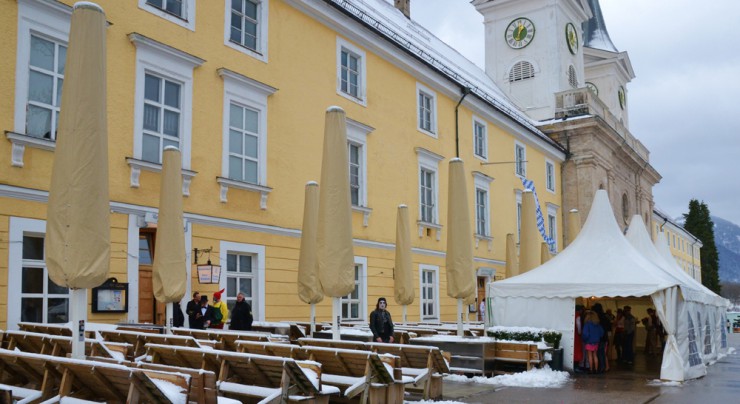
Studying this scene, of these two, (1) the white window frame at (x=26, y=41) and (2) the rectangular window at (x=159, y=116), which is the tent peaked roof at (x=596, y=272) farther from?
(1) the white window frame at (x=26, y=41)

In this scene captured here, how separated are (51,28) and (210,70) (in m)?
3.86

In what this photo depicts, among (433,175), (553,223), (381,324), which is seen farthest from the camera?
(553,223)

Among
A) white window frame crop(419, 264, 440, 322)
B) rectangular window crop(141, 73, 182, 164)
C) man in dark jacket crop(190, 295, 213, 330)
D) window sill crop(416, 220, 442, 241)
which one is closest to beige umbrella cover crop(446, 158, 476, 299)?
man in dark jacket crop(190, 295, 213, 330)

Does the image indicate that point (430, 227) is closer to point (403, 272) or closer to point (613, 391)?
point (403, 272)

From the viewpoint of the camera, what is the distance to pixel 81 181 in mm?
7723

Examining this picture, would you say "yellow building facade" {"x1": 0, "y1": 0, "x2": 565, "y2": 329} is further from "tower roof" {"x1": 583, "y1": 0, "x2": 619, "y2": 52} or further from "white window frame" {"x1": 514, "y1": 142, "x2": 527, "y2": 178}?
"tower roof" {"x1": 583, "y1": 0, "x2": 619, "y2": 52}

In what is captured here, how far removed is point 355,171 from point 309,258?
7521 millimetres

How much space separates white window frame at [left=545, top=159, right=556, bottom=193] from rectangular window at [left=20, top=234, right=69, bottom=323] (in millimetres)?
28461

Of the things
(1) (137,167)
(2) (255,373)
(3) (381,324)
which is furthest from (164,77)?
(2) (255,373)

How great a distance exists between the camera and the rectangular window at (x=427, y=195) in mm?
24781

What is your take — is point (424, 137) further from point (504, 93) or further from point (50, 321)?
point (504, 93)

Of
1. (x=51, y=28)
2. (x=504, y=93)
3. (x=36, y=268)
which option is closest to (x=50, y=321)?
(x=36, y=268)

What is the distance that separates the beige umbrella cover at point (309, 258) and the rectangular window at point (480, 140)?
606 inches

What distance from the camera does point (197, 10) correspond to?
16.2m
